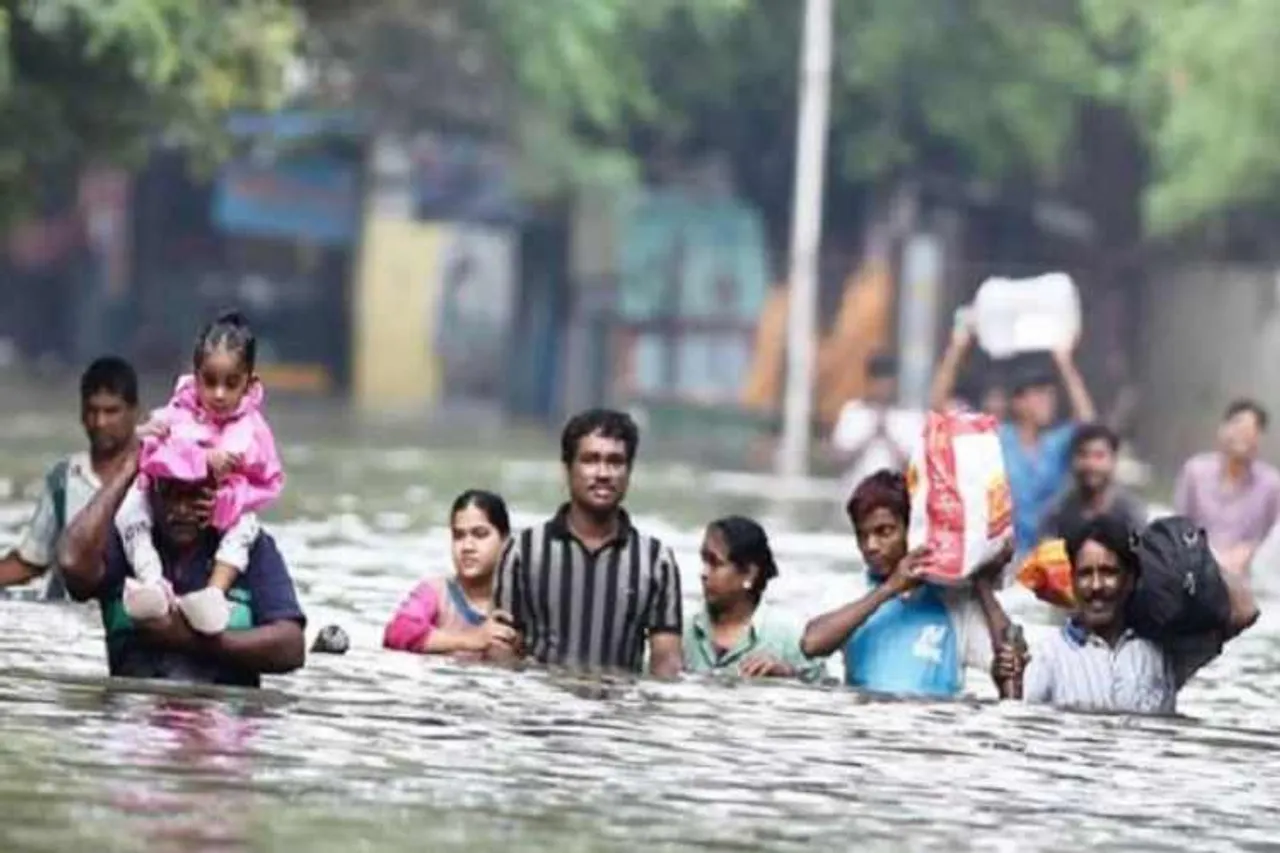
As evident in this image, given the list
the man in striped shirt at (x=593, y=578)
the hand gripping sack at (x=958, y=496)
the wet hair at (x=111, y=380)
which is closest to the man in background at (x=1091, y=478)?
the hand gripping sack at (x=958, y=496)

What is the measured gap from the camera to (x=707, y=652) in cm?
1528

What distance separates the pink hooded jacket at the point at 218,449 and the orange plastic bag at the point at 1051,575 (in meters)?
3.39

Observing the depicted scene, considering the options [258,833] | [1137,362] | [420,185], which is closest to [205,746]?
[258,833]

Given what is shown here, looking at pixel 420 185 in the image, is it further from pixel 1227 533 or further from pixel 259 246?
pixel 1227 533

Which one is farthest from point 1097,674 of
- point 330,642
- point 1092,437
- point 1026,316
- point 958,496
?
point 1026,316

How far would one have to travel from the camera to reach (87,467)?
15859 mm

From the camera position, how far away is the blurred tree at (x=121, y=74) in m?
30.2

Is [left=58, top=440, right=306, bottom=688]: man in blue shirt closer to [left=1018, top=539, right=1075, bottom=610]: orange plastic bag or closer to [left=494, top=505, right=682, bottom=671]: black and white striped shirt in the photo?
[left=494, top=505, right=682, bottom=671]: black and white striped shirt

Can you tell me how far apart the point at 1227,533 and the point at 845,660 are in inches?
282

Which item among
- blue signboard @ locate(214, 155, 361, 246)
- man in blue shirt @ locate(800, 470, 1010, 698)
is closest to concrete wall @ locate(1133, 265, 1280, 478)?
blue signboard @ locate(214, 155, 361, 246)

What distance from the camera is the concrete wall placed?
47.8 metres

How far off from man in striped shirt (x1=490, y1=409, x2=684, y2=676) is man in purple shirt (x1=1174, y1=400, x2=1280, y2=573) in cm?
741

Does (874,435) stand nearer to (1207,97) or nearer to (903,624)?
(903,624)

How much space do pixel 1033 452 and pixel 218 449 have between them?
9.54 m
